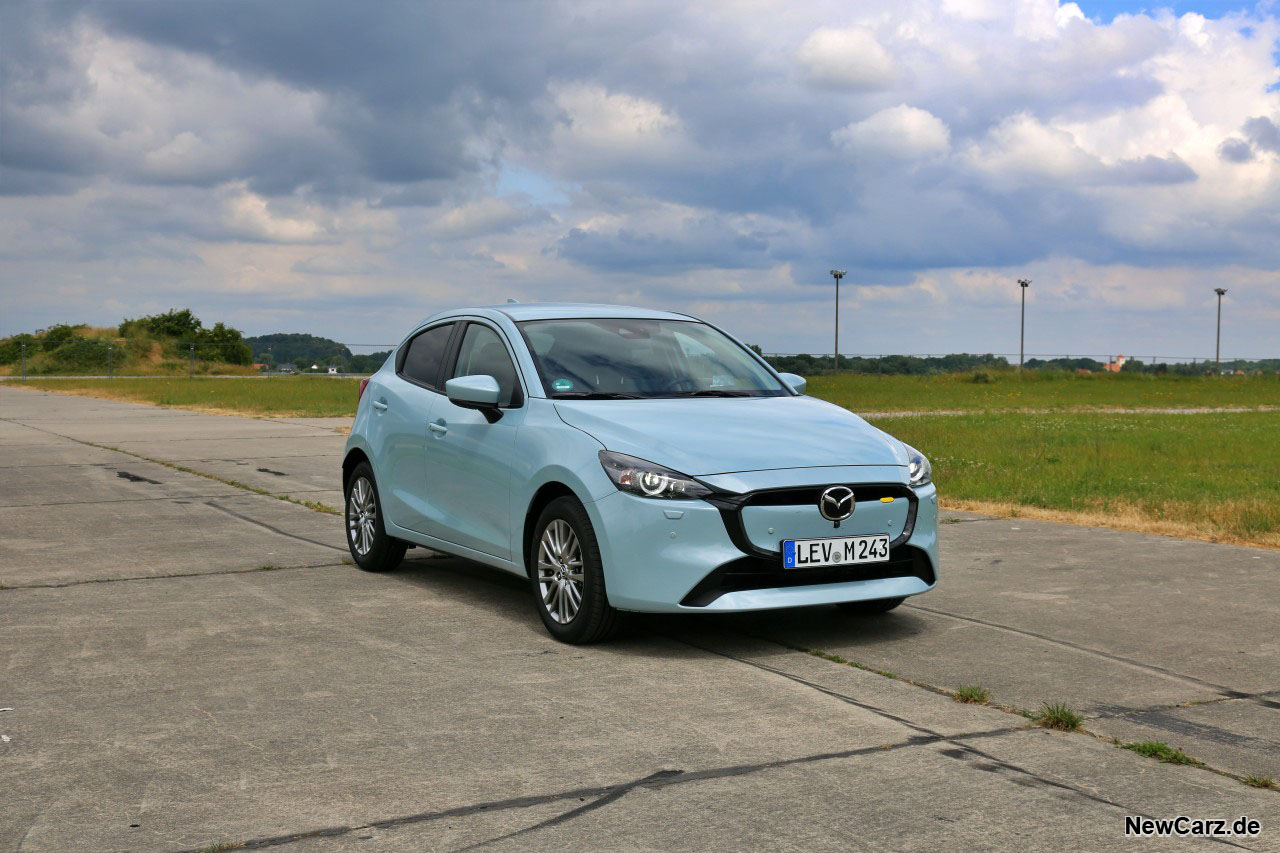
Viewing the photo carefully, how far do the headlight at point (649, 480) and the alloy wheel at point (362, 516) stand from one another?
2822mm

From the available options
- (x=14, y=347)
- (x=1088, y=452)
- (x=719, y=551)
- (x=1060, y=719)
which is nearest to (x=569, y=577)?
(x=719, y=551)

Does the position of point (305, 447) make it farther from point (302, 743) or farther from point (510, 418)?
point (302, 743)

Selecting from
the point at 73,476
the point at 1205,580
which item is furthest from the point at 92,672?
the point at 73,476

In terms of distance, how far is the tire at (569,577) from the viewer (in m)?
6.18

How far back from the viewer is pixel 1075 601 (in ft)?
24.2

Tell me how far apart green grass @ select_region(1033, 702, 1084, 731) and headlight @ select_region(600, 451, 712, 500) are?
1.71 m

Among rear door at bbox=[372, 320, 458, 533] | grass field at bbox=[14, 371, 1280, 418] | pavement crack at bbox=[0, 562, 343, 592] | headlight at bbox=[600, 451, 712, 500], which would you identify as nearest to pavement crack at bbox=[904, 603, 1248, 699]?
headlight at bbox=[600, 451, 712, 500]

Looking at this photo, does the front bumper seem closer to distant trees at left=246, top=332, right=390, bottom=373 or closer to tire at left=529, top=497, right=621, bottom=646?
tire at left=529, top=497, right=621, bottom=646

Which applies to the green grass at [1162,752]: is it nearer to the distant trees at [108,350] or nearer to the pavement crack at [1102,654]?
the pavement crack at [1102,654]

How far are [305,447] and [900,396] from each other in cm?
2765

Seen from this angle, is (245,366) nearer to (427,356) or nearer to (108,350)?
(108,350)

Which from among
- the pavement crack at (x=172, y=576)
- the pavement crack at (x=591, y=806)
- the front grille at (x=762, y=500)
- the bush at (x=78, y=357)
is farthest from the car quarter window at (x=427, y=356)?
the bush at (x=78, y=357)

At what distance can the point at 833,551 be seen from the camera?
6.11 m

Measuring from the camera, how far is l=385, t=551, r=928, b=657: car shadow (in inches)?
251
